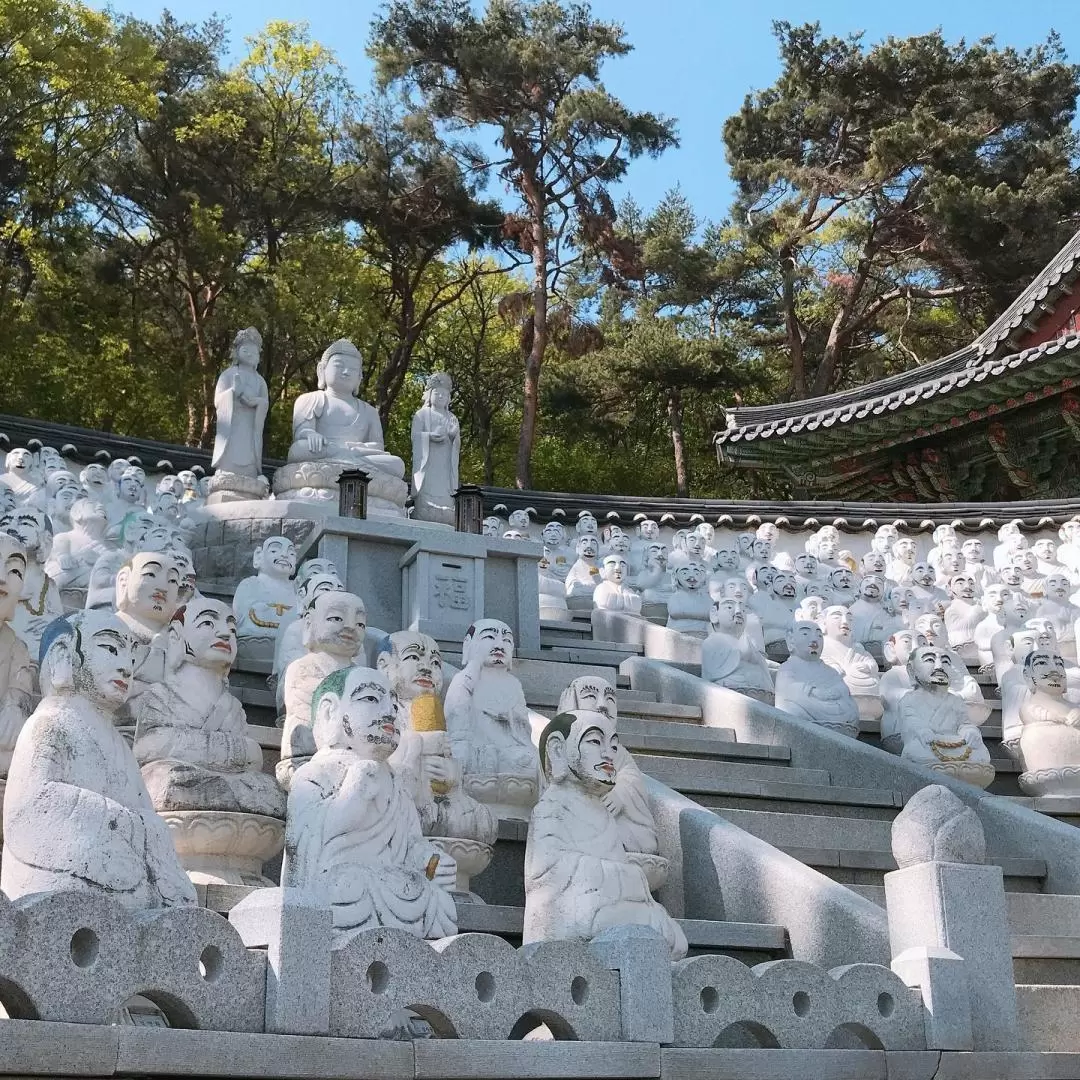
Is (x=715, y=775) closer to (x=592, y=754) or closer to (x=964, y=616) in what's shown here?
(x=592, y=754)

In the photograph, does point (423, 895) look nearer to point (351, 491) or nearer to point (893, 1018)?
point (893, 1018)

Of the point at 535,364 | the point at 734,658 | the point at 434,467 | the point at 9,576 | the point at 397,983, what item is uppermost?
the point at 535,364

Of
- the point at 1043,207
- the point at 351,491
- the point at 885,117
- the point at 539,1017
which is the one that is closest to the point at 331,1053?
the point at 539,1017

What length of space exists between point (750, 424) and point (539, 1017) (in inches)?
653

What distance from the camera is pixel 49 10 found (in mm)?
23297

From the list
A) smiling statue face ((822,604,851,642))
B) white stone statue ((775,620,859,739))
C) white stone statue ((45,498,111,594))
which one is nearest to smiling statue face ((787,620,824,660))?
white stone statue ((775,620,859,739))

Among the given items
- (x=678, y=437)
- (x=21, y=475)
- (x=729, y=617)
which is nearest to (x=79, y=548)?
(x=21, y=475)

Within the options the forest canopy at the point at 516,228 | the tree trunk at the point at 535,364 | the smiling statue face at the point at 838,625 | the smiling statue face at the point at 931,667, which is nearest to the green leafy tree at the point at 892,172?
the forest canopy at the point at 516,228

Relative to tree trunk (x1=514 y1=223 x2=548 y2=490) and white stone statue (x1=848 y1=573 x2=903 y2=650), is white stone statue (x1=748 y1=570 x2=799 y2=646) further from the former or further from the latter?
tree trunk (x1=514 y1=223 x2=548 y2=490)

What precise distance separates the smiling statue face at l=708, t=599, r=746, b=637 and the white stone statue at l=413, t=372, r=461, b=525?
3382 mm

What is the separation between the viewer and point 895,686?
1038cm

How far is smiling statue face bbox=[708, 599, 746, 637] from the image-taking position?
1122cm

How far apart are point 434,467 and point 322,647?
22.7 ft

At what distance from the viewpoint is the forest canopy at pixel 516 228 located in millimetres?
25578
